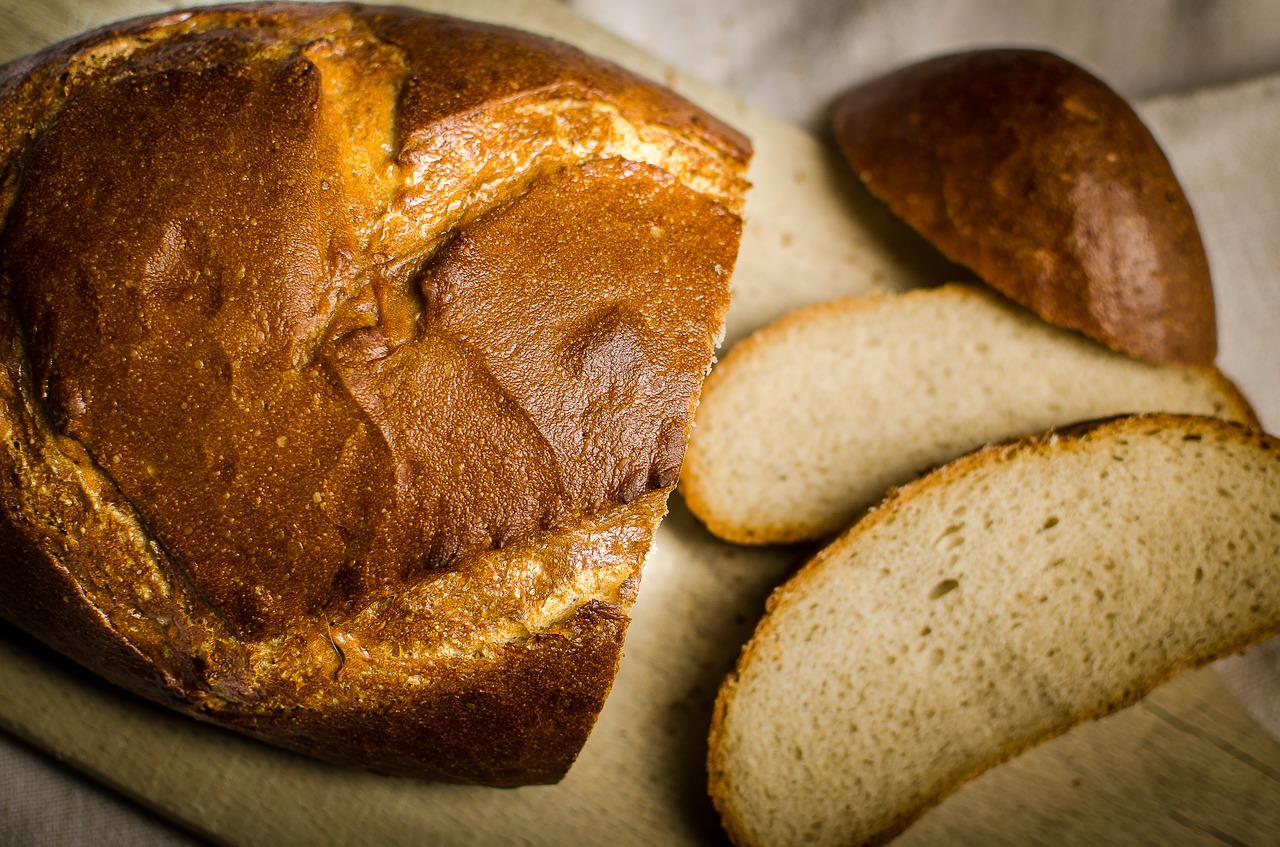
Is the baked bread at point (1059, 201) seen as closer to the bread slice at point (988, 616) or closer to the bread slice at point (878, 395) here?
the bread slice at point (878, 395)

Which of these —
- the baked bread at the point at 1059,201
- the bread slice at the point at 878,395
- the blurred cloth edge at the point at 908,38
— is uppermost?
the blurred cloth edge at the point at 908,38

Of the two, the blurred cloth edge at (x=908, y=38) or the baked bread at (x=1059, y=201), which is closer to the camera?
the baked bread at (x=1059, y=201)

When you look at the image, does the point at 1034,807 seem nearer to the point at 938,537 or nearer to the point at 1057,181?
the point at 938,537

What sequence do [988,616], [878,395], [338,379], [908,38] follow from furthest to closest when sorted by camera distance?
1. [908,38]
2. [878,395]
3. [988,616]
4. [338,379]

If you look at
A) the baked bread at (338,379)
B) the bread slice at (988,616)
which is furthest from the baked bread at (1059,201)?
the baked bread at (338,379)

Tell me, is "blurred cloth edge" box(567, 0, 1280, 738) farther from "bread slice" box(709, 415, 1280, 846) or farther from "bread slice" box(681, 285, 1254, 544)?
"bread slice" box(709, 415, 1280, 846)

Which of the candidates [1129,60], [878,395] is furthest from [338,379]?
[1129,60]

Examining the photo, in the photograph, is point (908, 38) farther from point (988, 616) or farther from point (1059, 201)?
point (988, 616)
